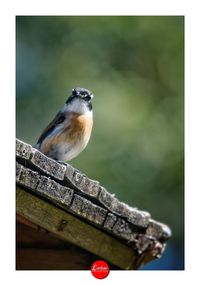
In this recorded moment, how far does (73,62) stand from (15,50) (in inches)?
64.7

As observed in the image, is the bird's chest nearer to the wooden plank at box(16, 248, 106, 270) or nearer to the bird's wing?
the bird's wing

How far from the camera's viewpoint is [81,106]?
5.62 m

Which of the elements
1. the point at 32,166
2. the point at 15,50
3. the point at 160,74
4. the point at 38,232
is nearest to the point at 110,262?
the point at 38,232

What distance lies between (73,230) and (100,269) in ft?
1.34

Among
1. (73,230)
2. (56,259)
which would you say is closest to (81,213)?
(73,230)

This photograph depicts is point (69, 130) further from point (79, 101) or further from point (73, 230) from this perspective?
point (73, 230)

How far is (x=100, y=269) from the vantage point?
475 cm

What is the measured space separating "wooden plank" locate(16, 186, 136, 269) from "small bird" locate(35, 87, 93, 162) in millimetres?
884

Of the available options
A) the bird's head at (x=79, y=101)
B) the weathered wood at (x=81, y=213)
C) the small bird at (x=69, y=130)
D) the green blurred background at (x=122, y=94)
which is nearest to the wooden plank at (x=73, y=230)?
the weathered wood at (x=81, y=213)

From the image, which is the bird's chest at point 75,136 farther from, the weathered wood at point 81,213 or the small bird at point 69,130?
the weathered wood at point 81,213

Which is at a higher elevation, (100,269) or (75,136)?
(75,136)

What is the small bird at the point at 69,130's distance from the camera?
5.45m

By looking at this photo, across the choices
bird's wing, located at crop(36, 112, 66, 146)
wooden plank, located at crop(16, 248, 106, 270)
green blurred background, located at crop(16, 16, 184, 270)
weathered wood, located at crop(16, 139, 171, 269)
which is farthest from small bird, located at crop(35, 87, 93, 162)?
weathered wood, located at crop(16, 139, 171, 269)

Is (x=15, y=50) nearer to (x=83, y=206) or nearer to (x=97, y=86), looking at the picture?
(x=83, y=206)
